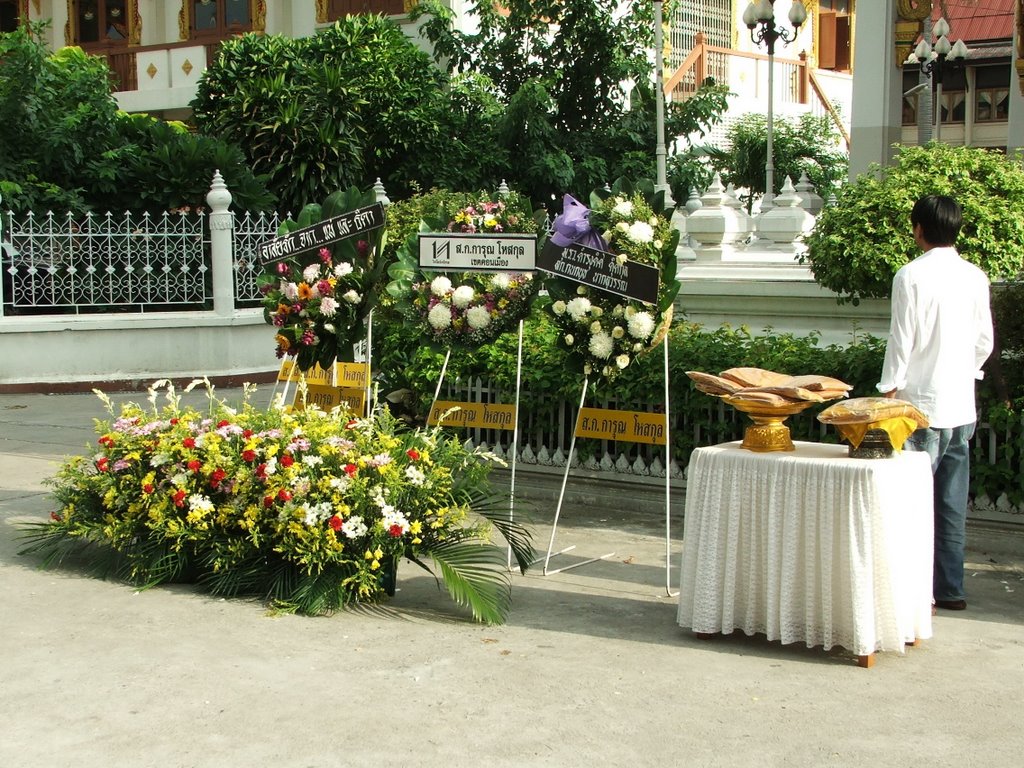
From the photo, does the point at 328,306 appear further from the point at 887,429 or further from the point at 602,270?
the point at 887,429

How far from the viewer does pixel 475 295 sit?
7465mm

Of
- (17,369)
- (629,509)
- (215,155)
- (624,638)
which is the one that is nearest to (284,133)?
(215,155)

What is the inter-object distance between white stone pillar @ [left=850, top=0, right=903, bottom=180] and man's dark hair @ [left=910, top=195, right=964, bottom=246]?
8212mm

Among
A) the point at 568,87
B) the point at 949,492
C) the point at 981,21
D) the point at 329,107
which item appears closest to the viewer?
the point at 949,492

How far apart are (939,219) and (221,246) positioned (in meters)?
10.6

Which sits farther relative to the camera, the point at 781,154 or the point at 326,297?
the point at 781,154

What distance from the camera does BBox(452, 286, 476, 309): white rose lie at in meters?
7.38

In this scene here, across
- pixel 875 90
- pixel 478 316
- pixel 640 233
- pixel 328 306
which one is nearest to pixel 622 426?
pixel 478 316

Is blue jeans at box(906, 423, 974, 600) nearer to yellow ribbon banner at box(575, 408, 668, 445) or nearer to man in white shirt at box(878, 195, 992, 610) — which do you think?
man in white shirt at box(878, 195, 992, 610)

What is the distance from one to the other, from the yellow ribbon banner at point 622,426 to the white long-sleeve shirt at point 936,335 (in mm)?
2003

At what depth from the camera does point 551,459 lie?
8.66 m

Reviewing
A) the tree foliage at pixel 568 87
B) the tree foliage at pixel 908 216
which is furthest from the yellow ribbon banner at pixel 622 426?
the tree foliage at pixel 568 87

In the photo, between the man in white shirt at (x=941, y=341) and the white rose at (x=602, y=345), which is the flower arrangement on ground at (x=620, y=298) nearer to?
the white rose at (x=602, y=345)

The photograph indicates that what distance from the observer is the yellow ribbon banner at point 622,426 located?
752cm
